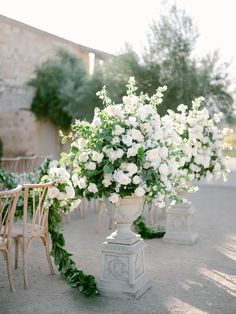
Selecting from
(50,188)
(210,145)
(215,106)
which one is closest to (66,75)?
(215,106)

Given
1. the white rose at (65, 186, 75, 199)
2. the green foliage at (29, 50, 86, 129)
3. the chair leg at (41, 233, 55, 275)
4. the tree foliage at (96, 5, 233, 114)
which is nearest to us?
the white rose at (65, 186, 75, 199)

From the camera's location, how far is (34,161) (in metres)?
8.48

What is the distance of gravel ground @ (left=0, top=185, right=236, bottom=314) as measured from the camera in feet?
10.7

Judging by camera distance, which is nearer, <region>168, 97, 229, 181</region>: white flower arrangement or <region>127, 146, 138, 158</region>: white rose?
<region>127, 146, 138, 158</region>: white rose

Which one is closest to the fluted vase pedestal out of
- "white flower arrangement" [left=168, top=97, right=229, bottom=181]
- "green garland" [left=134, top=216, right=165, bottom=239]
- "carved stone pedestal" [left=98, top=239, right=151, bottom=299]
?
"carved stone pedestal" [left=98, top=239, right=151, bottom=299]

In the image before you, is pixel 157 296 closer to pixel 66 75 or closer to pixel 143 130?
pixel 143 130

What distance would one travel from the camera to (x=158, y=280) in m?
3.87

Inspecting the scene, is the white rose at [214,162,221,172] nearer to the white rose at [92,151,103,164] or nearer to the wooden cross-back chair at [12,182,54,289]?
the wooden cross-back chair at [12,182,54,289]

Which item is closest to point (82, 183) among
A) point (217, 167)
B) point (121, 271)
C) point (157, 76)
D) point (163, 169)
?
point (163, 169)

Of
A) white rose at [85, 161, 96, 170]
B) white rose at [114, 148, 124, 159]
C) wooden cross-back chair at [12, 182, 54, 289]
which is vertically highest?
white rose at [114, 148, 124, 159]

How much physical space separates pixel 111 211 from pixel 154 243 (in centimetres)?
182

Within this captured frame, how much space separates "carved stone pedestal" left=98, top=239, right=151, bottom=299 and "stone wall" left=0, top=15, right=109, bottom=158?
832 cm

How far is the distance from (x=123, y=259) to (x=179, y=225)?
77.1 inches

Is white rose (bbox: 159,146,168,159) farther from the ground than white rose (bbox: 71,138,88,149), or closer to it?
closer to it
